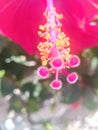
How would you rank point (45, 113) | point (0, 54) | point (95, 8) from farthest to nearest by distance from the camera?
point (45, 113), point (0, 54), point (95, 8)

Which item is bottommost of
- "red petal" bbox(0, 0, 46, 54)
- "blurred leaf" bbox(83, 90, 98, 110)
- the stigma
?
"blurred leaf" bbox(83, 90, 98, 110)

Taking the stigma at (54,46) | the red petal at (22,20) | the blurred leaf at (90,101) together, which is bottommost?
the blurred leaf at (90,101)

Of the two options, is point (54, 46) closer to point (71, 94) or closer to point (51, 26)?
point (51, 26)

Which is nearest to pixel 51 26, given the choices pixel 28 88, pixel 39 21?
pixel 39 21

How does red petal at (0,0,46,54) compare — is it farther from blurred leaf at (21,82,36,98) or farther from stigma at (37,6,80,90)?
blurred leaf at (21,82,36,98)

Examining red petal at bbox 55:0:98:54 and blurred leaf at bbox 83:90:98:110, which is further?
blurred leaf at bbox 83:90:98:110

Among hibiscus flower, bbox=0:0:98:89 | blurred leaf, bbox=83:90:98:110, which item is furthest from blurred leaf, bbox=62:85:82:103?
hibiscus flower, bbox=0:0:98:89

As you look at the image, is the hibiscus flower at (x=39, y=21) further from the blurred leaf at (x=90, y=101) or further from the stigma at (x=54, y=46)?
the blurred leaf at (x=90, y=101)

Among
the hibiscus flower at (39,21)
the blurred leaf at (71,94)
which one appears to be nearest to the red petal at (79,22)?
the hibiscus flower at (39,21)

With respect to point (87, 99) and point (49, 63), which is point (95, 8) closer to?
point (49, 63)

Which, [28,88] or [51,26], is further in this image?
[28,88]

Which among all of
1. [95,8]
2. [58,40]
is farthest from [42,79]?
[95,8]
